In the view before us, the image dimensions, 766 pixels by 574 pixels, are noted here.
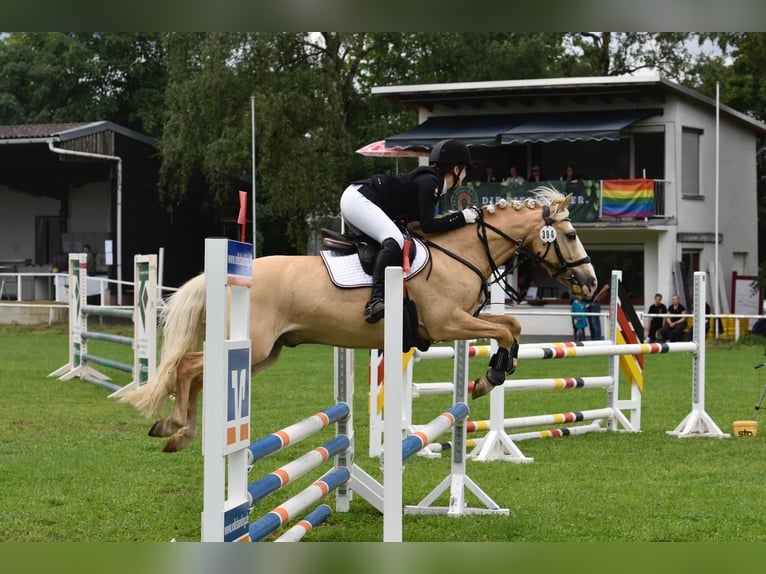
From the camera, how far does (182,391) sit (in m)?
5.28

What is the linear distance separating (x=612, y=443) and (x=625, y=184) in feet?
55.4

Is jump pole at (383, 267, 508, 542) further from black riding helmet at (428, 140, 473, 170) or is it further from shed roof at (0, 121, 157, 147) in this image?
shed roof at (0, 121, 157, 147)

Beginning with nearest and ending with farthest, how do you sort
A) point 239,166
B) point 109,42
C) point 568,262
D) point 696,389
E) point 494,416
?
point 568,262 → point 494,416 → point 696,389 → point 239,166 → point 109,42

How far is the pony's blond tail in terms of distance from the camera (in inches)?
206

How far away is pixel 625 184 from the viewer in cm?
2516

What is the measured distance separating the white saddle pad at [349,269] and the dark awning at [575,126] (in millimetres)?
19659

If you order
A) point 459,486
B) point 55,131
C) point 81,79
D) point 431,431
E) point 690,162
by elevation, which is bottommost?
point 459,486

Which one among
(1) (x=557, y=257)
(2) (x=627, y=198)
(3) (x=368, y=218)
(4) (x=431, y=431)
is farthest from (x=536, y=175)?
(4) (x=431, y=431)

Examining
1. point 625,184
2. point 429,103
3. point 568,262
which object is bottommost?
point 568,262

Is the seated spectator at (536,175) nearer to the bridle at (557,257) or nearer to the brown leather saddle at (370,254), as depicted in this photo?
the bridle at (557,257)

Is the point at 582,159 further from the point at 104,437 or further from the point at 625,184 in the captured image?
the point at 104,437

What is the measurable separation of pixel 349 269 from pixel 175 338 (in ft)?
3.41

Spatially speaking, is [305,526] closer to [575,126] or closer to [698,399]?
[698,399]
